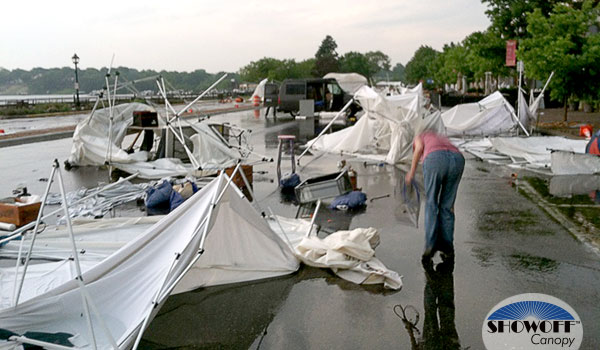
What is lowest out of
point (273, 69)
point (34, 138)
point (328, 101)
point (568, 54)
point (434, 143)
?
point (34, 138)

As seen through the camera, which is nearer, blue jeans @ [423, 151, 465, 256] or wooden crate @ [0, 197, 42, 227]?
blue jeans @ [423, 151, 465, 256]

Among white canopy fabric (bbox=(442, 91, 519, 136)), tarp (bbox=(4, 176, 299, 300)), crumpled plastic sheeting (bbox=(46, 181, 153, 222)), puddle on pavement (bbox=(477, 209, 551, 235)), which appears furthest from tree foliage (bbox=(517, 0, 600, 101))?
tarp (bbox=(4, 176, 299, 300))

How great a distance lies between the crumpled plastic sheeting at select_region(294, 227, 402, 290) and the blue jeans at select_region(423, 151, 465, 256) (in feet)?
2.51

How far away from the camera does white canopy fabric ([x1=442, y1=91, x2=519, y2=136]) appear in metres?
20.1

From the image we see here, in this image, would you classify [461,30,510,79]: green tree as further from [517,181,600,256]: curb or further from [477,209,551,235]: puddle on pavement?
[477,209,551,235]: puddle on pavement

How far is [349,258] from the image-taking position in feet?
19.9

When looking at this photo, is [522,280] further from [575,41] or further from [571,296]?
[575,41]

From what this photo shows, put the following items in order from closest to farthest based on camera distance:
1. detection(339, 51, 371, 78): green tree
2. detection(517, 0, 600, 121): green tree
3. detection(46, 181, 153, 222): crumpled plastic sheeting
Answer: detection(46, 181, 153, 222): crumpled plastic sheeting, detection(517, 0, 600, 121): green tree, detection(339, 51, 371, 78): green tree

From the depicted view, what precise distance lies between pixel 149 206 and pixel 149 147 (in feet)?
20.2

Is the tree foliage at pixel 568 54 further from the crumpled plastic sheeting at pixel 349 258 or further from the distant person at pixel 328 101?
the crumpled plastic sheeting at pixel 349 258

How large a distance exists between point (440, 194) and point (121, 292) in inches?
147

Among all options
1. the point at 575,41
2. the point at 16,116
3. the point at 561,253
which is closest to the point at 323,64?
the point at 16,116

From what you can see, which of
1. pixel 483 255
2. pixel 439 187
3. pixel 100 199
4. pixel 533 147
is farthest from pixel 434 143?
pixel 533 147

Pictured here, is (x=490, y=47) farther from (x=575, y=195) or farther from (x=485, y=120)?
(x=575, y=195)
